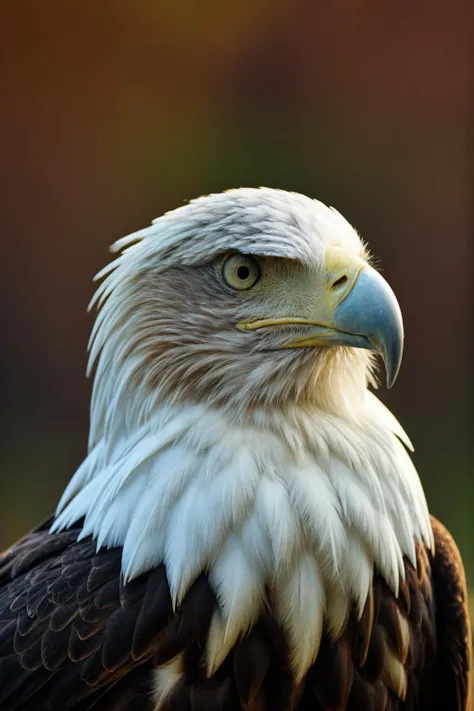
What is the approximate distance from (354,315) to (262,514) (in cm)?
35

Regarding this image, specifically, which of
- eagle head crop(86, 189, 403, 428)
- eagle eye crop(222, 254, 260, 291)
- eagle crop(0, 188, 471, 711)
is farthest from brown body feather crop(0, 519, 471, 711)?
eagle eye crop(222, 254, 260, 291)

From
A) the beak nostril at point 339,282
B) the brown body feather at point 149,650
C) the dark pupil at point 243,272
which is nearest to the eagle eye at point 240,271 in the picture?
the dark pupil at point 243,272

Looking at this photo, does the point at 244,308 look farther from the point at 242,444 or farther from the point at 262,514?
the point at 262,514

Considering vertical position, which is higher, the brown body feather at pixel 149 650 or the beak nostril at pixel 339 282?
the beak nostril at pixel 339 282

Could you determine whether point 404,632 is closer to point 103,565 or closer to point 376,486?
point 376,486

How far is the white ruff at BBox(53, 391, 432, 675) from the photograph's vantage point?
1400 mm

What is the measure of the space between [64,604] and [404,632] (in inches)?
22.8

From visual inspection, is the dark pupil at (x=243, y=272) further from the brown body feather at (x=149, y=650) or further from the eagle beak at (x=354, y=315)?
the brown body feather at (x=149, y=650)

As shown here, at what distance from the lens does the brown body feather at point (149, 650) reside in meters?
1.37

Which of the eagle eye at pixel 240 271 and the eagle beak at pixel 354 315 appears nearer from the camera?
the eagle beak at pixel 354 315

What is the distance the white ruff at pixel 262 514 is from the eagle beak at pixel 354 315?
0.53 ft

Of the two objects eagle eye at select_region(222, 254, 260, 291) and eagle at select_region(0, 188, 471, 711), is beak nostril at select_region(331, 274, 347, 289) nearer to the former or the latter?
eagle at select_region(0, 188, 471, 711)

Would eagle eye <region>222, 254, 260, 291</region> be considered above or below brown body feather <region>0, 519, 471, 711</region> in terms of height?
above

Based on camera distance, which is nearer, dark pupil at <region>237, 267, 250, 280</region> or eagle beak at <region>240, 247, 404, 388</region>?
eagle beak at <region>240, 247, 404, 388</region>
